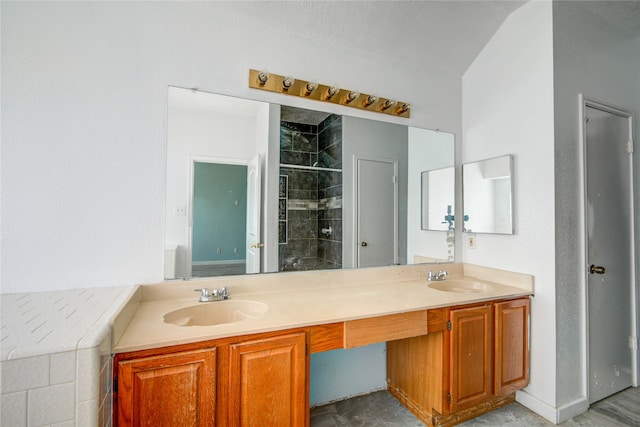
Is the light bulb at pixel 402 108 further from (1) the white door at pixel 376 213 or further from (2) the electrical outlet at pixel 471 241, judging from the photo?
(2) the electrical outlet at pixel 471 241

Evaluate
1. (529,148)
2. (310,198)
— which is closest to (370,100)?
(310,198)

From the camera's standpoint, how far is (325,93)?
6.01 ft

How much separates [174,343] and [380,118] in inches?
71.9

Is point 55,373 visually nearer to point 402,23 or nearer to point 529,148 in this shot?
point 402,23

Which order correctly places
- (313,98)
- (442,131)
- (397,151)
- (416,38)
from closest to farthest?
1. (313,98)
2. (416,38)
3. (397,151)
4. (442,131)

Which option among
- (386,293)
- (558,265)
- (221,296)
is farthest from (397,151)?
(221,296)

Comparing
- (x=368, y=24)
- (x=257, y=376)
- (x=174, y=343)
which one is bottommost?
(x=257, y=376)

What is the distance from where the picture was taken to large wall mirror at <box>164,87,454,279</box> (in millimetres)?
1555

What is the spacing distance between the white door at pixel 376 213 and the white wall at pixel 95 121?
3.22ft

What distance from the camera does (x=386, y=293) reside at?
5.60 ft

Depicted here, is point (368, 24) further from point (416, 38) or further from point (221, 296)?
point (221, 296)

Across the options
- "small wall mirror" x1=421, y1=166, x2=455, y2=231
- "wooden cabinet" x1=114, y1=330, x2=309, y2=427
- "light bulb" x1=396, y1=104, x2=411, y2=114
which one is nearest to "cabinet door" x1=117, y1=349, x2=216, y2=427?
"wooden cabinet" x1=114, y1=330, x2=309, y2=427

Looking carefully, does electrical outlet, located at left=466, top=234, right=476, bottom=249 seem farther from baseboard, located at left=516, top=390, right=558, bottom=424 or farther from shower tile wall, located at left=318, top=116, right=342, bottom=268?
shower tile wall, located at left=318, top=116, right=342, bottom=268

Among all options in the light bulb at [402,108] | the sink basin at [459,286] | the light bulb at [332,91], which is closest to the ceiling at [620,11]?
the light bulb at [402,108]
